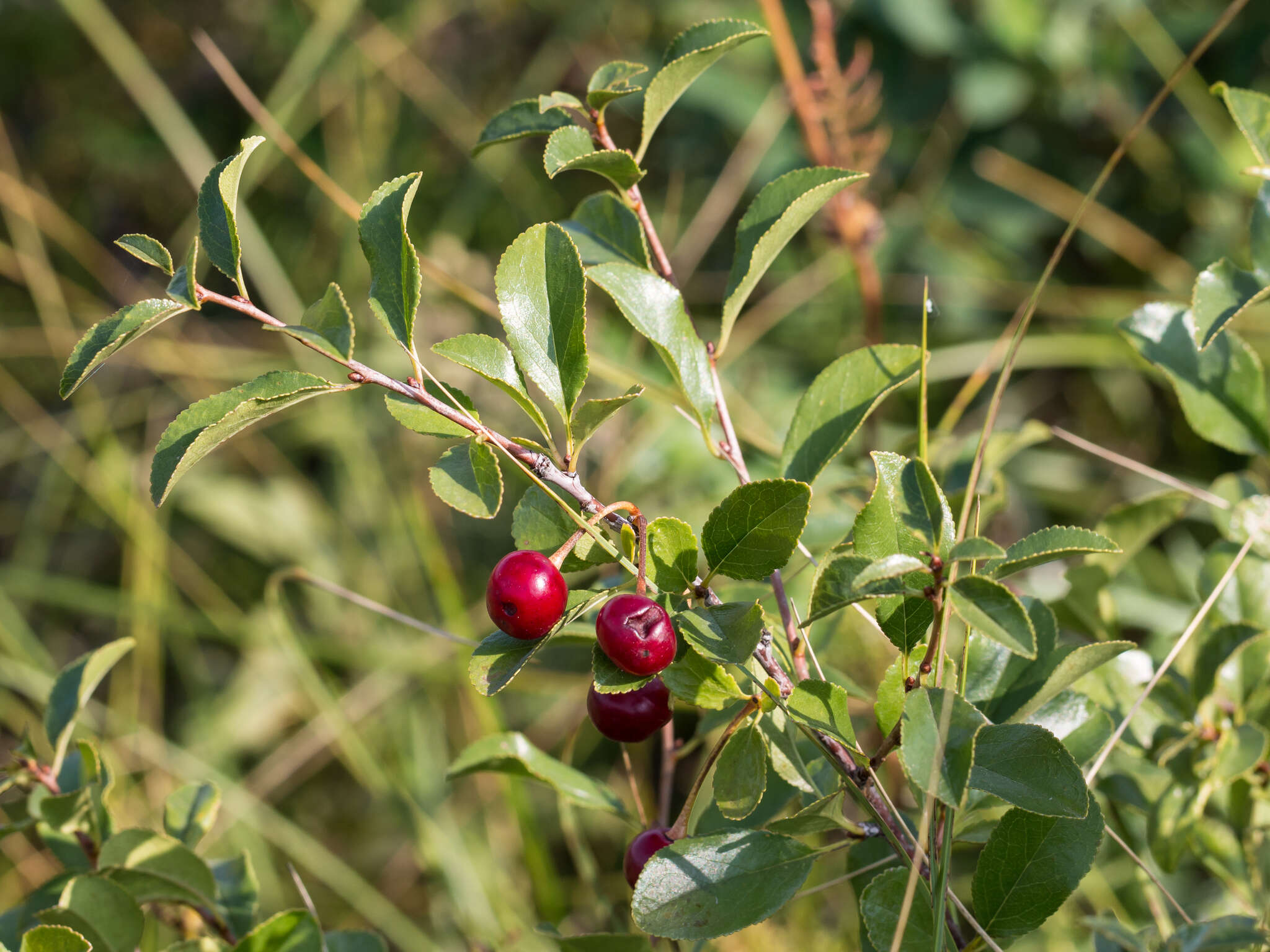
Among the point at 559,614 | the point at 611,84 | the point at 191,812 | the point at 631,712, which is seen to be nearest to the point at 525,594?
the point at 559,614

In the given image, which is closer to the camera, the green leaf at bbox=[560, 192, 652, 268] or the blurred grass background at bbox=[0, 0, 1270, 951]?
the green leaf at bbox=[560, 192, 652, 268]

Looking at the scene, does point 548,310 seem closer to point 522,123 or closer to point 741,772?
point 522,123

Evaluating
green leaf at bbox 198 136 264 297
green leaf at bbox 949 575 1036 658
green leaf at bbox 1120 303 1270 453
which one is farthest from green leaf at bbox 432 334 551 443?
green leaf at bbox 1120 303 1270 453

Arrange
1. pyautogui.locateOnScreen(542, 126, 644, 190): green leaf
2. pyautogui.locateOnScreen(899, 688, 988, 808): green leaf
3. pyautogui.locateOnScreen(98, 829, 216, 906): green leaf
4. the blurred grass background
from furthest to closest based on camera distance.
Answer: the blurred grass background, pyautogui.locateOnScreen(98, 829, 216, 906): green leaf, pyautogui.locateOnScreen(542, 126, 644, 190): green leaf, pyautogui.locateOnScreen(899, 688, 988, 808): green leaf

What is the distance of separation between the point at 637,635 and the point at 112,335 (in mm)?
314

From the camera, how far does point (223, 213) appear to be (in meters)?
0.56

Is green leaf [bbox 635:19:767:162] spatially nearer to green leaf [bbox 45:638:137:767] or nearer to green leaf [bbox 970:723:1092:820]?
green leaf [bbox 970:723:1092:820]

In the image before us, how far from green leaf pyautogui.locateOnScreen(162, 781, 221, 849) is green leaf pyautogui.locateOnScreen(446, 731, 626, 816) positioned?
0.19 metres

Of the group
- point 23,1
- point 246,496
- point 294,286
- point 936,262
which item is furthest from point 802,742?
point 23,1

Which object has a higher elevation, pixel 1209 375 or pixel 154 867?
pixel 1209 375

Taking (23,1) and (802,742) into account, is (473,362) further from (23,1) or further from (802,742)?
(23,1)

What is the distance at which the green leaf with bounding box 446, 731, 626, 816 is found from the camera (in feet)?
2.39

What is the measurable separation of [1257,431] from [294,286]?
2.05 m

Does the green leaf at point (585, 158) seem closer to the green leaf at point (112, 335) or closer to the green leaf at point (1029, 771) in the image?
the green leaf at point (112, 335)
